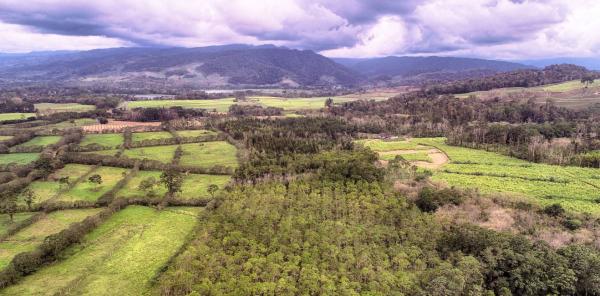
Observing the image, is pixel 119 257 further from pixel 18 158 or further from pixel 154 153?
pixel 18 158

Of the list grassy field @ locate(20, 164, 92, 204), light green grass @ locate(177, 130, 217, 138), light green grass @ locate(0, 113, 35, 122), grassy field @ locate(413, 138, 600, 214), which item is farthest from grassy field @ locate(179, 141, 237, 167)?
light green grass @ locate(0, 113, 35, 122)

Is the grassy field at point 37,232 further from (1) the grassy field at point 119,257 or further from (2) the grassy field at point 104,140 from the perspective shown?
(2) the grassy field at point 104,140

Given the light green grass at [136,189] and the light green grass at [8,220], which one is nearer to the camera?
the light green grass at [8,220]

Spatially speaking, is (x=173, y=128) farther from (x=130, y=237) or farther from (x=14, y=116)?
(x=130, y=237)

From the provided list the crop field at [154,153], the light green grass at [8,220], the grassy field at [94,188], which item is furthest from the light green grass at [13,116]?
the light green grass at [8,220]

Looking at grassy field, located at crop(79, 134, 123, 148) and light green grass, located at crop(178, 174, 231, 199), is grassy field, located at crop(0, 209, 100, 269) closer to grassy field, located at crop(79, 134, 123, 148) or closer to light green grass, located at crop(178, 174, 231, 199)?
light green grass, located at crop(178, 174, 231, 199)
